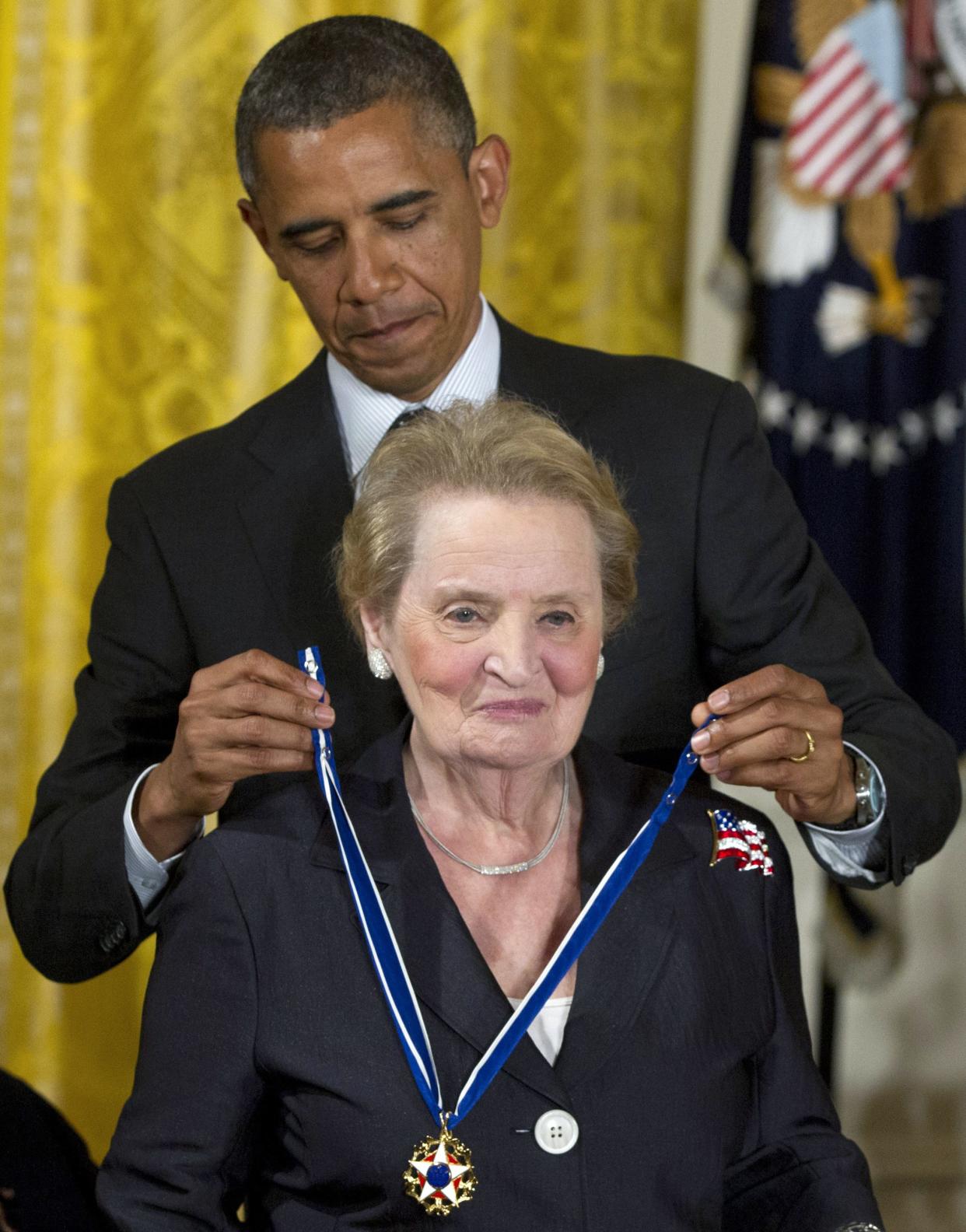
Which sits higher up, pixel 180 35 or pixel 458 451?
pixel 180 35

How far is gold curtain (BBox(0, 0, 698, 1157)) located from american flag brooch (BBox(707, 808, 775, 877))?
207 cm

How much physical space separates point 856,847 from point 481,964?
504 millimetres

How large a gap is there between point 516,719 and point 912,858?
591 millimetres

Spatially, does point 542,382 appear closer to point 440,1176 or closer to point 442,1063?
point 442,1063

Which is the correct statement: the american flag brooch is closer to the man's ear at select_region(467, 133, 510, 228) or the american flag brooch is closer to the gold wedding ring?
the gold wedding ring

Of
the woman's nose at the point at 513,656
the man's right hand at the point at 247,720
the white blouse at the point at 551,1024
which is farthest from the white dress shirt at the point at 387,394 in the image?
the white blouse at the point at 551,1024

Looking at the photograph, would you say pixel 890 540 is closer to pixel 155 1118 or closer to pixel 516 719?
pixel 516 719

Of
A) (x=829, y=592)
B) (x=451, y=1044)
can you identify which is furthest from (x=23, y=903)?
(x=829, y=592)

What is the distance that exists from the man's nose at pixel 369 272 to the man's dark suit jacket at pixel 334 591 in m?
0.26

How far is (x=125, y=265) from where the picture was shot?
3.68 metres

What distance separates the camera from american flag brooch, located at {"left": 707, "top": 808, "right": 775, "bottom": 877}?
1.95 metres

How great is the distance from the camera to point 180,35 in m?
3.63

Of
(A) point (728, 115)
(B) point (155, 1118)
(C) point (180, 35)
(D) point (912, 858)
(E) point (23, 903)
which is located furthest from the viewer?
(A) point (728, 115)

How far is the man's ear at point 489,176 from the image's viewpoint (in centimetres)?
233
